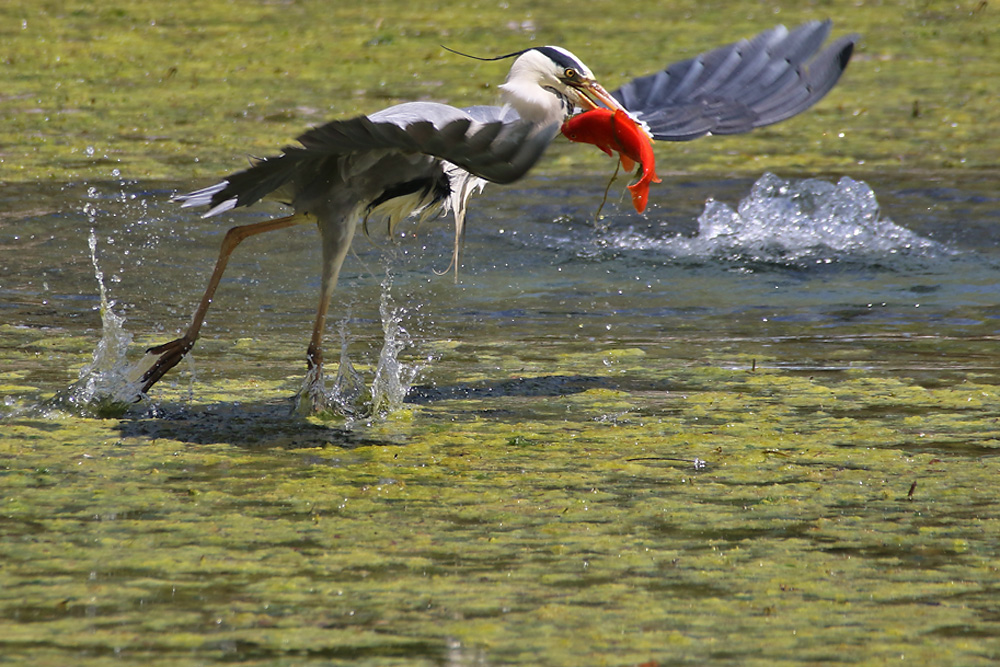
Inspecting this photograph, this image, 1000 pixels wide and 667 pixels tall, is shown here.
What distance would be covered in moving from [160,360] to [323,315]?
1.92 ft

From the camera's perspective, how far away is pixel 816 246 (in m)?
8.07

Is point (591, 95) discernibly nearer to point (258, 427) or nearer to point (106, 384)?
point (258, 427)

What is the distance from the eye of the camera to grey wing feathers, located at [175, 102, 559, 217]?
3.99 m

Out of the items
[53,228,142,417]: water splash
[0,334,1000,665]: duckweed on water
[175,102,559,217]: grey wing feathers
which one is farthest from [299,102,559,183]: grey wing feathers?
[53,228,142,417]: water splash

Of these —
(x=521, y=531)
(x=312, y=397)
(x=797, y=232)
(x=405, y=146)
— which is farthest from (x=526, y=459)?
(x=797, y=232)

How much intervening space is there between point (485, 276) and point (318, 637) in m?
4.80

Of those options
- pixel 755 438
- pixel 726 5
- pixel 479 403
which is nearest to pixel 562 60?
pixel 479 403

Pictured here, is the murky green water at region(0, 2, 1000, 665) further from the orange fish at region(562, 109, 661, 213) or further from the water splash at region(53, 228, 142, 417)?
the orange fish at region(562, 109, 661, 213)

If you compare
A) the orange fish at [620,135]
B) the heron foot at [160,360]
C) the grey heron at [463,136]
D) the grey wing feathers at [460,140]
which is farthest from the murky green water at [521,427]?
the grey wing feathers at [460,140]

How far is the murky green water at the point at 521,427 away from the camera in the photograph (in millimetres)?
2902

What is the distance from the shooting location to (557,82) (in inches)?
212

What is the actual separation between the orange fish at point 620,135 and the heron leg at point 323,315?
0.95m

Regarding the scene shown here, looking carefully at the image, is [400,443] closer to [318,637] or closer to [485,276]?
[318,637]

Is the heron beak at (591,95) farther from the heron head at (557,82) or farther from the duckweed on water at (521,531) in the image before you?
the duckweed on water at (521,531)
